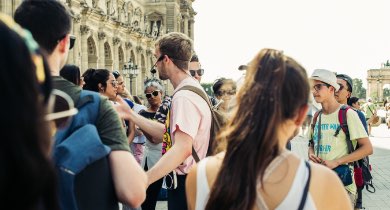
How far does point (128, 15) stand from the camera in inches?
2206

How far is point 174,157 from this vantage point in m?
3.79

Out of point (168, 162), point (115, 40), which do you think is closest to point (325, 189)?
point (168, 162)

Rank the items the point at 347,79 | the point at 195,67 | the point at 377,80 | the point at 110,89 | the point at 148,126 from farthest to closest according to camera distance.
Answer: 1. the point at 377,80
2. the point at 195,67
3. the point at 347,79
4. the point at 110,89
5. the point at 148,126

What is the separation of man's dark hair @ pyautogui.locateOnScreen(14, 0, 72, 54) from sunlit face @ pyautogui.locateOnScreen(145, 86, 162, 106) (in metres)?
5.49

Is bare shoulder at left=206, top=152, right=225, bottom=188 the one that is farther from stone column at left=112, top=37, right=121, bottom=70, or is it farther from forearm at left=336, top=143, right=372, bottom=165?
stone column at left=112, top=37, right=121, bottom=70

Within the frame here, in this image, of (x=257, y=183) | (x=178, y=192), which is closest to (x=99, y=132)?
(x=257, y=183)

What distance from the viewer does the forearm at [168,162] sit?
3715 mm

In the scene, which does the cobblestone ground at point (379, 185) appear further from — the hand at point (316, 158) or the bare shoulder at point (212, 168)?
the bare shoulder at point (212, 168)

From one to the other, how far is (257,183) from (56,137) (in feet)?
2.78

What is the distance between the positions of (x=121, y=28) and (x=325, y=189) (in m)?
47.9

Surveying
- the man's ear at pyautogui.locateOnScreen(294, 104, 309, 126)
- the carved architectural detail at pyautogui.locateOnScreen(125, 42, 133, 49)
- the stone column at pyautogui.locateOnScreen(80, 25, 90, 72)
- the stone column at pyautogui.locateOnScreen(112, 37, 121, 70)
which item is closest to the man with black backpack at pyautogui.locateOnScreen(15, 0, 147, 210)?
the man's ear at pyautogui.locateOnScreen(294, 104, 309, 126)

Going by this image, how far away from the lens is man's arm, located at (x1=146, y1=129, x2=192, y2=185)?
3719mm

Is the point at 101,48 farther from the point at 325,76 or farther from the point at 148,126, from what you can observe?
the point at 148,126

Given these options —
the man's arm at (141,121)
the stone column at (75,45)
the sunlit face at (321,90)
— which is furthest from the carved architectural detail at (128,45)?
the man's arm at (141,121)
